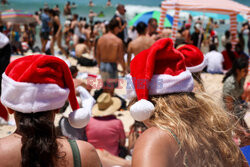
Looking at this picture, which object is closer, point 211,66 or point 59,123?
point 59,123

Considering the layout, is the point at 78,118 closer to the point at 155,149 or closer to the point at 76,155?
the point at 76,155

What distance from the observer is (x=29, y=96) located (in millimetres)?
1059

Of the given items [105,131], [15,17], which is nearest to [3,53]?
[105,131]

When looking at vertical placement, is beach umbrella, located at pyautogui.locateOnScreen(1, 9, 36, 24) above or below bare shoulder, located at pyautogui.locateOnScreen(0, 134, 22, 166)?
below

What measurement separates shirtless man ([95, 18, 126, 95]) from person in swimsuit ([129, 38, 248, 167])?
3.63 m

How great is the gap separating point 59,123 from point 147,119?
159 cm

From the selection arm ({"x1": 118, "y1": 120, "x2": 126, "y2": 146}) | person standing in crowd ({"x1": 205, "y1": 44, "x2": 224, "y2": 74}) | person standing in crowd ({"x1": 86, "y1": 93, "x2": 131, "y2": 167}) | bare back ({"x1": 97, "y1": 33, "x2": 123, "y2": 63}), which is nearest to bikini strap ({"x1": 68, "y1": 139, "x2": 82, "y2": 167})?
person standing in crowd ({"x1": 86, "y1": 93, "x2": 131, "y2": 167})

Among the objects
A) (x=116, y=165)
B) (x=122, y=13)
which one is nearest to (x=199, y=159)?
(x=116, y=165)

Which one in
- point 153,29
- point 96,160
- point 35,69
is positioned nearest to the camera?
point 35,69

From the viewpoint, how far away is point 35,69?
3.44ft

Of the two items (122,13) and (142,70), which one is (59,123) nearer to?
(142,70)

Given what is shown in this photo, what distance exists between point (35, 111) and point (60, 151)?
21 centimetres

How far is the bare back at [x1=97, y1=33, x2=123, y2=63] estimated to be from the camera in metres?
5.05

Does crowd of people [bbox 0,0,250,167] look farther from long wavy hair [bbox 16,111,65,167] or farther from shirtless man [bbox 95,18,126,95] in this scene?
shirtless man [bbox 95,18,126,95]
